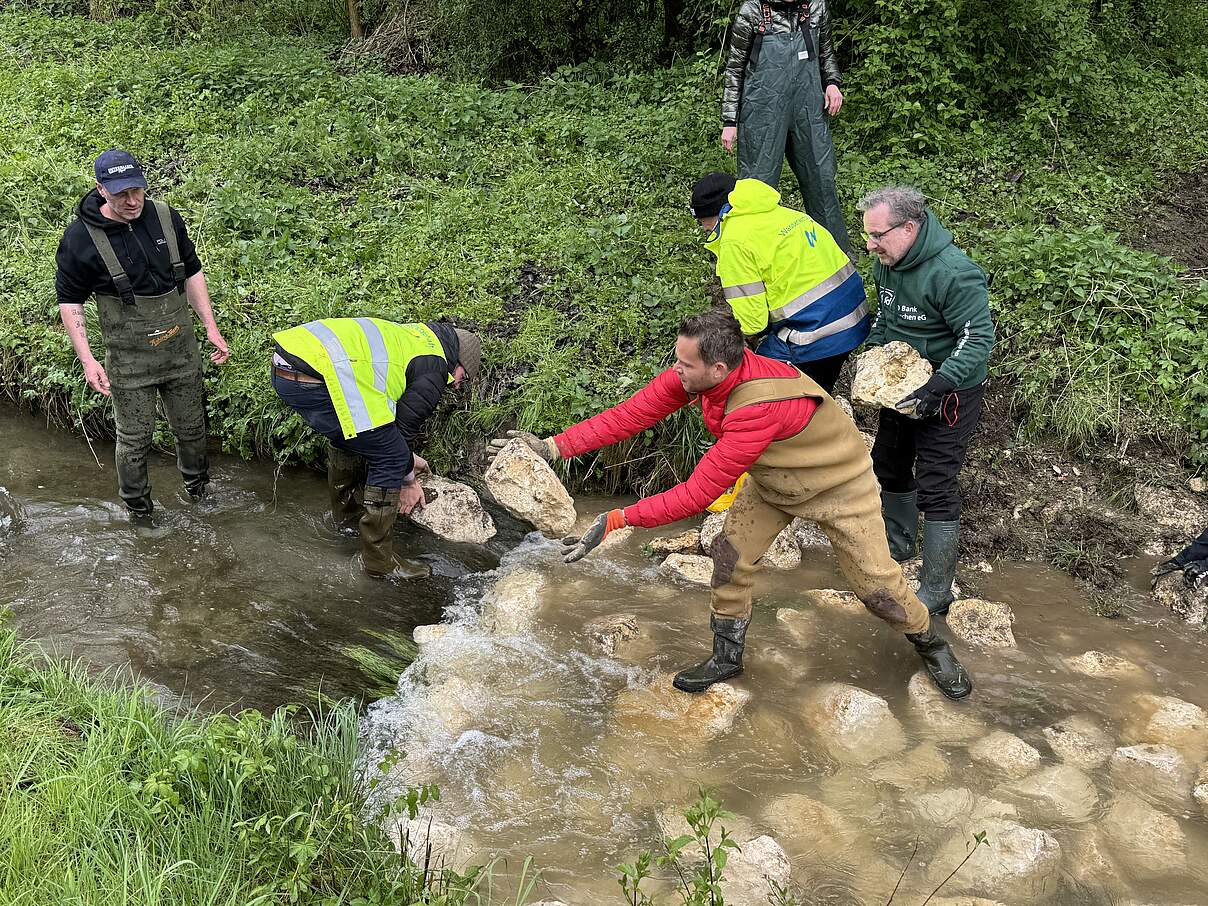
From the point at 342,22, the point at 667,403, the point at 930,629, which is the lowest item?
the point at 930,629

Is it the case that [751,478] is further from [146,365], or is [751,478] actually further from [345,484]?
[146,365]

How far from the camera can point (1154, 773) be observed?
3.85 meters

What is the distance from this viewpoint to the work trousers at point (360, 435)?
4934mm

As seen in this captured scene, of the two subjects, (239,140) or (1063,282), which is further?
(239,140)

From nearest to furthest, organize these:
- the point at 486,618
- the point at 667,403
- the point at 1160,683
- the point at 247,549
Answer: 1. the point at 667,403
2. the point at 1160,683
3. the point at 486,618
4. the point at 247,549

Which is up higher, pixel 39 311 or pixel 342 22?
pixel 342 22

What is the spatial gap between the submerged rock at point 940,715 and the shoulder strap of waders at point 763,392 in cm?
159

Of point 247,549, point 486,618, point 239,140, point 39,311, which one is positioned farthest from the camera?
Result: point 239,140

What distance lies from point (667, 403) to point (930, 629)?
155 cm

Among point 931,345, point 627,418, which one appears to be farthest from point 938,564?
point 627,418

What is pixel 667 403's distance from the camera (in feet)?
13.4

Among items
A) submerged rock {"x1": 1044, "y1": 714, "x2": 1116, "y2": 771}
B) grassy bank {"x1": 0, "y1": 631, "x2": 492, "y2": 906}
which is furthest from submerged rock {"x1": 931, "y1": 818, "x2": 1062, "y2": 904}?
grassy bank {"x1": 0, "y1": 631, "x2": 492, "y2": 906}

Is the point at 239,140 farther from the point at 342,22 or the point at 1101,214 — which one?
the point at 1101,214

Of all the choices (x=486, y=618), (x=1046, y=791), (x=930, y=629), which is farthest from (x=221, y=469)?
(x=1046, y=791)
